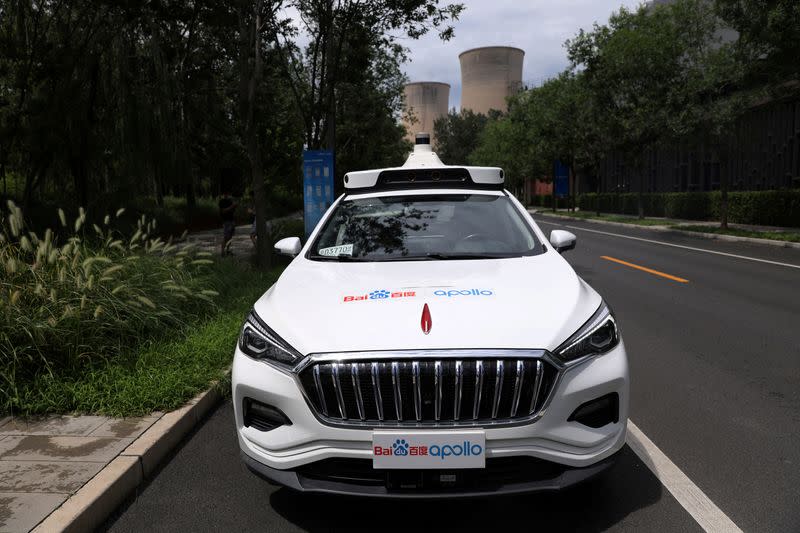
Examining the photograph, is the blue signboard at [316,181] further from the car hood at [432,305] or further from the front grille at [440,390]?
the front grille at [440,390]

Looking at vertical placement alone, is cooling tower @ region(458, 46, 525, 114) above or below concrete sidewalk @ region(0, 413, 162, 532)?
above

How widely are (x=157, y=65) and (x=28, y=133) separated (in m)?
3.22

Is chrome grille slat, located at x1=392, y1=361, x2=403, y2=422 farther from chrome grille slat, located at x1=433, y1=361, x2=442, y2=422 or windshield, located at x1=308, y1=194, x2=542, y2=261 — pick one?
windshield, located at x1=308, y1=194, x2=542, y2=261

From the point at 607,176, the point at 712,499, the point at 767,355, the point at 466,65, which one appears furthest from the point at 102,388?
the point at 466,65

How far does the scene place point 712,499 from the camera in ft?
10.6

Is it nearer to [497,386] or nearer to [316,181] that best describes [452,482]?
[497,386]

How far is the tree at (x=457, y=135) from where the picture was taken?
105250 millimetres

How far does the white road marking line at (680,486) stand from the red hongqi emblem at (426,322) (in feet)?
5.09

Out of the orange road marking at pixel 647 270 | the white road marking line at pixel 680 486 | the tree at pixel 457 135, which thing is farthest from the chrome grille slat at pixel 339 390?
the tree at pixel 457 135

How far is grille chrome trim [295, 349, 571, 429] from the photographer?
2711mm

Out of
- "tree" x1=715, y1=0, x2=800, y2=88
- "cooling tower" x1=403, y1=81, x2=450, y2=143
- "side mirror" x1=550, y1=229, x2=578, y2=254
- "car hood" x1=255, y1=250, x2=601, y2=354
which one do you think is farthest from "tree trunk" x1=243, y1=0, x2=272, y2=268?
"cooling tower" x1=403, y1=81, x2=450, y2=143

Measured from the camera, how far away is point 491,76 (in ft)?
240

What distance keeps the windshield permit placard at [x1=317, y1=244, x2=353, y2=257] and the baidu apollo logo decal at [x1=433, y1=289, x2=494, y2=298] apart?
110 centimetres

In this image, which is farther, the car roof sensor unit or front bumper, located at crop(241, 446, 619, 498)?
the car roof sensor unit
